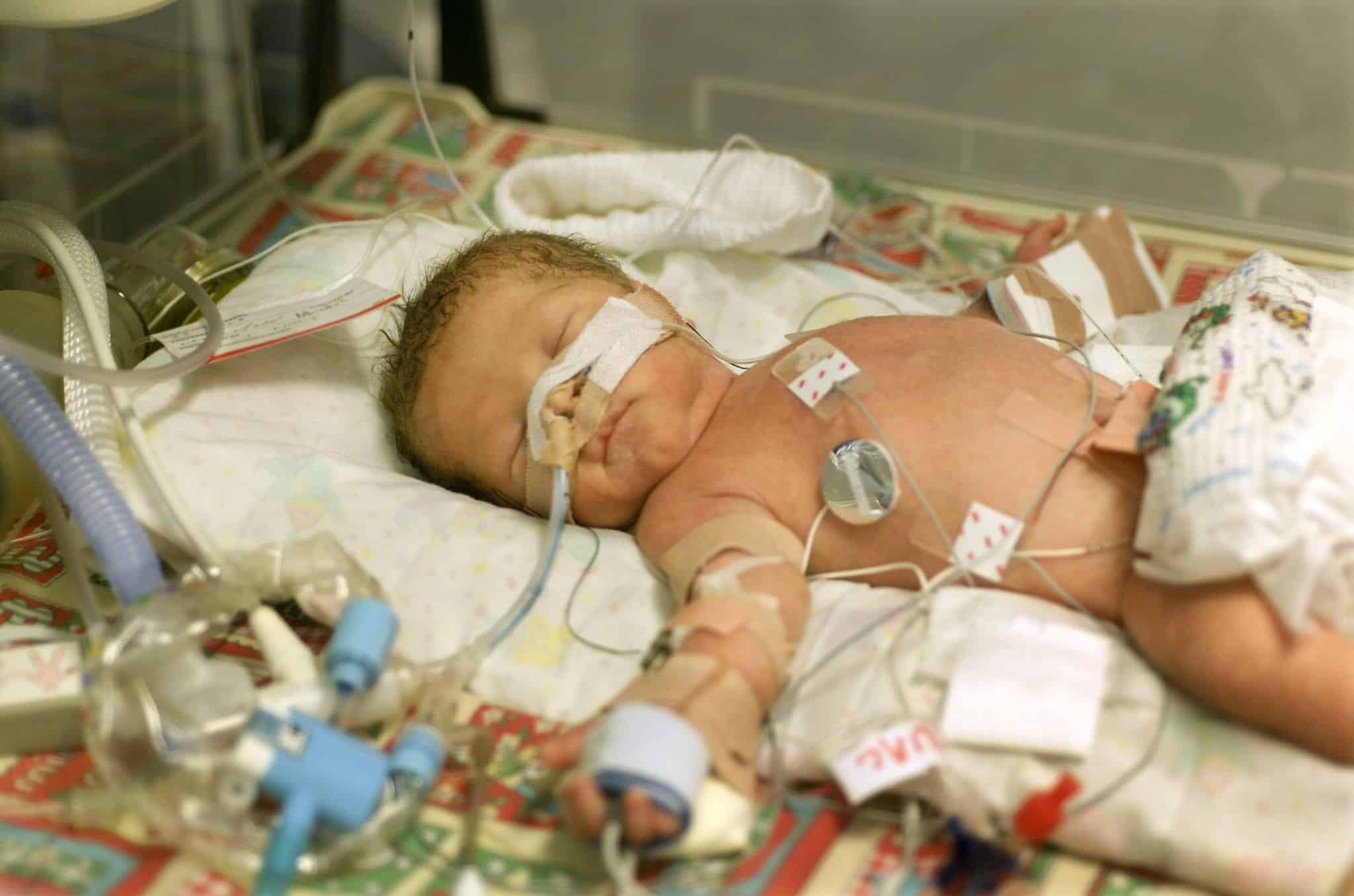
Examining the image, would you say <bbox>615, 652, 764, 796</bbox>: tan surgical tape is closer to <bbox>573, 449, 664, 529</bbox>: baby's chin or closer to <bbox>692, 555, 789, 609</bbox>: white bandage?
<bbox>692, 555, 789, 609</bbox>: white bandage

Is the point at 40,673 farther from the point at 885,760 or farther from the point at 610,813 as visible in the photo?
the point at 885,760

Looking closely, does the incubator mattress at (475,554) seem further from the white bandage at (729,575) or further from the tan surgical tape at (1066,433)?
the tan surgical tape at (1066,433)

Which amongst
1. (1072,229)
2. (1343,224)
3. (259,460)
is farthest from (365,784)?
(1343,224)

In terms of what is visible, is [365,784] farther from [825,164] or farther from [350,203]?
[825,164]

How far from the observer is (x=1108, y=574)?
3.70 ft

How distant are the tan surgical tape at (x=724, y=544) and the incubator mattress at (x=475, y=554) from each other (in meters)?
0.06

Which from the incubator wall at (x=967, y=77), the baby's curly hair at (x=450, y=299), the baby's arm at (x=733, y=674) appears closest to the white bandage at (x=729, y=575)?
the baby's arm at (x=733, y=674)

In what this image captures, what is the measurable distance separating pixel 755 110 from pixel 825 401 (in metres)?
1.36

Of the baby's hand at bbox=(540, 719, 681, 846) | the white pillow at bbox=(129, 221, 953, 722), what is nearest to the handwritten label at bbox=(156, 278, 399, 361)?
the white pillow at bbox=(129, 221, 953, 722)

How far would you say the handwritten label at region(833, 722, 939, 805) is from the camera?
984mm

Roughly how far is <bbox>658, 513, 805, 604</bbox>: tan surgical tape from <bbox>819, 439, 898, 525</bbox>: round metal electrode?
56mm

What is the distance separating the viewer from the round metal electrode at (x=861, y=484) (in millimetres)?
1190

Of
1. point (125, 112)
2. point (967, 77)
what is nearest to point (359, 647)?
point (125, 112)

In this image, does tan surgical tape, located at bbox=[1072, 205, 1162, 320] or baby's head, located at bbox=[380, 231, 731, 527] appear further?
tan surgical tape, located at bbox=[1072, 205, 1162, 320]
